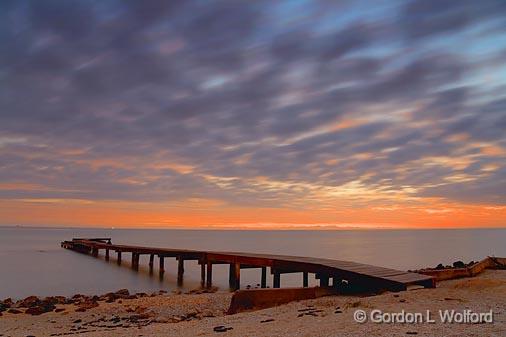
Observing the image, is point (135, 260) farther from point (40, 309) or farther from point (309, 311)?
point (309, 311)

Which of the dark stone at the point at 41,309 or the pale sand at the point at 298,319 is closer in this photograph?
the pale sand at the point at 298,319

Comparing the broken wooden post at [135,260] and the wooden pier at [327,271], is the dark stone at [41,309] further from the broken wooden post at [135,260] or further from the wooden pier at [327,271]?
the broken wooden post at [135,260]

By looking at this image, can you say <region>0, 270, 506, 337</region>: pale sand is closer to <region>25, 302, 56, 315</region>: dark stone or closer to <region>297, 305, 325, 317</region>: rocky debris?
<region>297, 305, 325, 317</region>: rocky debris

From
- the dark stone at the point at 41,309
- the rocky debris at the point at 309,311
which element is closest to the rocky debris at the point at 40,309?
the dark stone at the point at 41,309

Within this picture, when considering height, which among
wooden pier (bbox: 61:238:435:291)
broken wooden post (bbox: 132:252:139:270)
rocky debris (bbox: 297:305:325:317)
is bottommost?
broken wooden post (bbox: 132:252:139:270)

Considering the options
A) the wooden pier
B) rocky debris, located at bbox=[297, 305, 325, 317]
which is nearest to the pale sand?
rocky debris, located at bbox=[297, 305, 325, 317]

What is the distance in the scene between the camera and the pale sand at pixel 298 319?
24.2ft

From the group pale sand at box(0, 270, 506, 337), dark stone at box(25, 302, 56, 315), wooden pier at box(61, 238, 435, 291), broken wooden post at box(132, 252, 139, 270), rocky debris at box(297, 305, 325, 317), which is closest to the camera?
pale sand at box(0, 270, 506, 337)

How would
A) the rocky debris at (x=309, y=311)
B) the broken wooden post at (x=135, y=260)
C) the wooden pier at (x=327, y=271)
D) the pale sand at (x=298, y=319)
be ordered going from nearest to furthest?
the pale sand at (x=298, y=319) → the rocky debris at (x=309, y=311) → the wooden pier at (x=327, y=271) → the broken wooden post at (x=135, y=260)

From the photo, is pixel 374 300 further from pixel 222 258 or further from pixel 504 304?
pixel 222 258

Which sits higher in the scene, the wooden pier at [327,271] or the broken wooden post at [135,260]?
the wooden pier at [327,271]

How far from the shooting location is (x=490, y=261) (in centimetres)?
2206

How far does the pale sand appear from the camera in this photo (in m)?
7.36

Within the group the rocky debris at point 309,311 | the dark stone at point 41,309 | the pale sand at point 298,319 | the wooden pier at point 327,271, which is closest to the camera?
the pale sand at point 298,319
